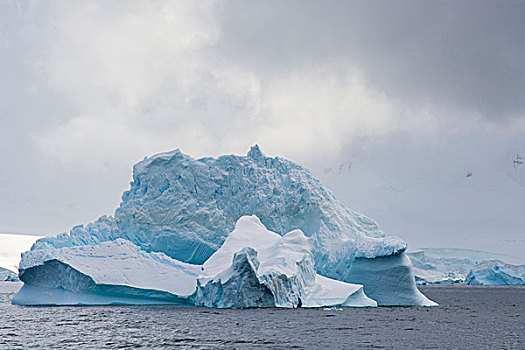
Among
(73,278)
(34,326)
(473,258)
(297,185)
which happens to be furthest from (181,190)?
(473,258)

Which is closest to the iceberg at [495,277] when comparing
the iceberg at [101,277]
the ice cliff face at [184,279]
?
the ice cliff face at [184,279]

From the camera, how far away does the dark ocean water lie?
1261cm

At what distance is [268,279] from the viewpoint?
20.0m

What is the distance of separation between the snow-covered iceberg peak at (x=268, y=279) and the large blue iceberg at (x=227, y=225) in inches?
6.3

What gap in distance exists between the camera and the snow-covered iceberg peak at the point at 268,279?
19.8m

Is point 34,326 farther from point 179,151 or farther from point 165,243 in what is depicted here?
point 179,151

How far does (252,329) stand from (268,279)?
5060 mm

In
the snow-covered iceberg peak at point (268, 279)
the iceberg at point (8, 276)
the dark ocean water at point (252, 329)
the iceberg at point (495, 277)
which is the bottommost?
the dark ocean water at point (252, 329)

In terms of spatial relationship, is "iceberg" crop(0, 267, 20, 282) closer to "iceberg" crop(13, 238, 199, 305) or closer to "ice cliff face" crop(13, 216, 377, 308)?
"ice cliff face" crop(13, 216, 377, 308)

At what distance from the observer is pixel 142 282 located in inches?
848

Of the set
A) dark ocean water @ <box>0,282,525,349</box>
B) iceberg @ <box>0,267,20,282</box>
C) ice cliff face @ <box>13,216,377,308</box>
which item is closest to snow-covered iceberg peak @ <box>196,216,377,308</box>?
ice cliff face @ <box>13,216,377,308</box>

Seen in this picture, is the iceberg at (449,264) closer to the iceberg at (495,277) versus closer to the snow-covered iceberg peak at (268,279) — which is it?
the iceberg at (495,277)

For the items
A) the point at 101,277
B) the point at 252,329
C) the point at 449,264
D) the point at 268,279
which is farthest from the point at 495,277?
the point at 252,329

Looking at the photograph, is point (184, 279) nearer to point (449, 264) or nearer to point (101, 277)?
point (101, 277)
